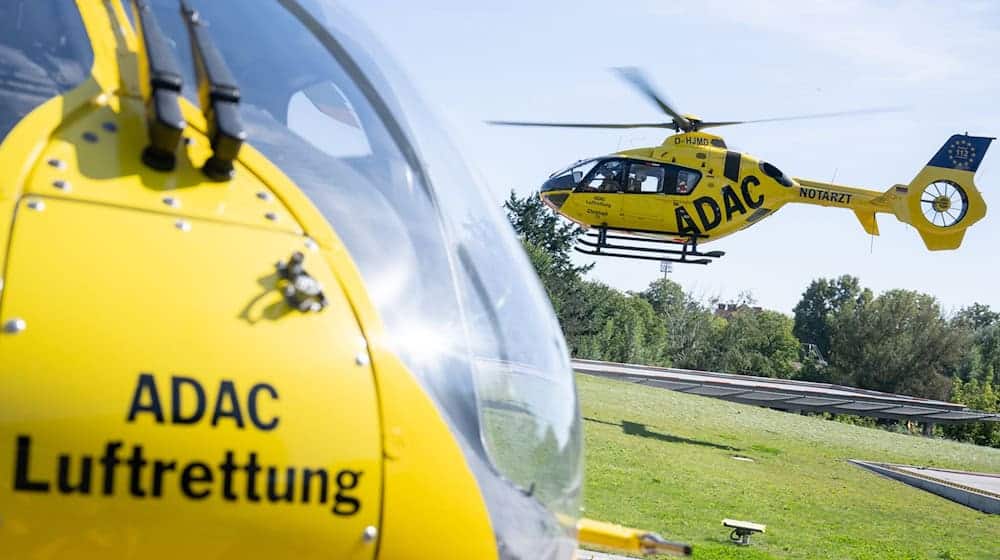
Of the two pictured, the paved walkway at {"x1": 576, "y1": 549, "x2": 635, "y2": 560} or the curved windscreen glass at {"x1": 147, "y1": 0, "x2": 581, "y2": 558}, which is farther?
the paved walkway at {"x1": 576, "y1": 549, "x2": 635, "y2": 560}

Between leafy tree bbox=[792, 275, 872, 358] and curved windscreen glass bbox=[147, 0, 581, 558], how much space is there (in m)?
88.9

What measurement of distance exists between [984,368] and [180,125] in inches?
2851

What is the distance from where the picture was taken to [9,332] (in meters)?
1.60

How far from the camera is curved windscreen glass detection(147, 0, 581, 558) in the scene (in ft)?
6.52

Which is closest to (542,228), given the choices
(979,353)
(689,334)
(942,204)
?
(689,334)

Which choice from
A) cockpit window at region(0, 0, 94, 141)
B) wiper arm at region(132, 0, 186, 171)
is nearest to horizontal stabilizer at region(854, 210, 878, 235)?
cockpit window at region(0, 0, 94, 141)

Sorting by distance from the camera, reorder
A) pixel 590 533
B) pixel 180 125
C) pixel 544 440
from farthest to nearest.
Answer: pixel 590 533
pixel 544 440
pixel 180 125

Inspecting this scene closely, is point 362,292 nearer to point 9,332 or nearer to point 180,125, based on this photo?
point 180,125

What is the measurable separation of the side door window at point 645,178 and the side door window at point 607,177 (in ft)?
0.66

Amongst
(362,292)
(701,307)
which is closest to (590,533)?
(362,292)

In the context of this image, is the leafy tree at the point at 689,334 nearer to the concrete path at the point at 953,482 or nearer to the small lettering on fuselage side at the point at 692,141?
the small lettering on fuselage side at the point at 692,141

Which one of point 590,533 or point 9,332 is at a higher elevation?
point 9,332

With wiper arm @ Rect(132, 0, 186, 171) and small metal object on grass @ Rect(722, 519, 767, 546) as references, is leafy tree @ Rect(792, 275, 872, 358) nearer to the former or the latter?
small metal object on grass @ Rect(722, 519, 767, 546)

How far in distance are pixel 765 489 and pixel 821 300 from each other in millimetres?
82684
